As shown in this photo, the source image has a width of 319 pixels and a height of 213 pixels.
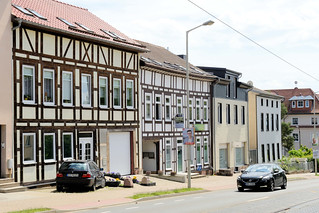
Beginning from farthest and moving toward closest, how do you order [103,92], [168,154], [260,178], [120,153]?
[168,154] < [120,153] < [103,92] < [260,178]

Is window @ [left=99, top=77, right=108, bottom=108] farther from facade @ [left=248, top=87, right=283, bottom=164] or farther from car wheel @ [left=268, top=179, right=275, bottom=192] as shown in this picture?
facade @ [left=248, top=87, right=283, bottom=164]

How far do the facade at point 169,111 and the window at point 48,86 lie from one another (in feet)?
26.7

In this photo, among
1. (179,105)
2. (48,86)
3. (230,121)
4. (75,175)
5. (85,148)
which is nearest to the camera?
(75,175)

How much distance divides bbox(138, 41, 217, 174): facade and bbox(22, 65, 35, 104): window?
9.50 meters

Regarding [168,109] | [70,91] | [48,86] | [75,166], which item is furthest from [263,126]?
[75,166]

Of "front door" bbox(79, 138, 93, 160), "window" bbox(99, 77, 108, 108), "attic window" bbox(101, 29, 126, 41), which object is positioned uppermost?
"attic window" bbox(101, 29, 126, 41)

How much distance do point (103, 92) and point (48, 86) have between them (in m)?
4.61

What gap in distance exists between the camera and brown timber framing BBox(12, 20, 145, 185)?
2394 cm

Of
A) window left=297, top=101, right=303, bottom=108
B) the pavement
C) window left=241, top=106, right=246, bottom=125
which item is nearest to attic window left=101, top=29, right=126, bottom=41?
the pavement

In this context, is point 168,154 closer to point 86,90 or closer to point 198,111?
point 198,111

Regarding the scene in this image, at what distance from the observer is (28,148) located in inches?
967

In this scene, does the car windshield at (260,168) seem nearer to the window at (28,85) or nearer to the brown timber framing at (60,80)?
the brown timber framing at (60,80)

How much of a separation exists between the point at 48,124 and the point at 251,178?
1005 cm

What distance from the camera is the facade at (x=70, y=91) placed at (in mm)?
24266
